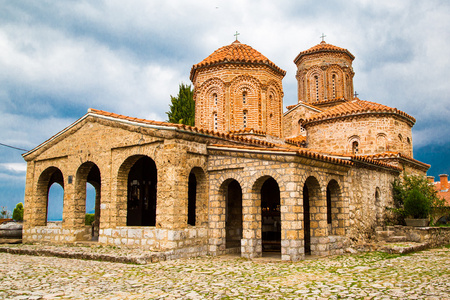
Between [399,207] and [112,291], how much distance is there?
12569 mm

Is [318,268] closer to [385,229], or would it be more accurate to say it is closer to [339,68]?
[385,229]

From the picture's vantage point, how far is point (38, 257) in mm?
10617

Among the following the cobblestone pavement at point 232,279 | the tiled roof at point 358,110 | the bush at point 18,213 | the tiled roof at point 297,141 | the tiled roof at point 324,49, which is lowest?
the cobblestone pavement at point 232,279

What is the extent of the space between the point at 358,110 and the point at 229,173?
868 centimetres

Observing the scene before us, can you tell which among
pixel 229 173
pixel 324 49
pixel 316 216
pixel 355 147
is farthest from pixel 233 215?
pixel 324 49

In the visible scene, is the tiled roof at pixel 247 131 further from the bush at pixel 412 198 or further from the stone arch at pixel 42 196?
the stone arch at pixel 42 196

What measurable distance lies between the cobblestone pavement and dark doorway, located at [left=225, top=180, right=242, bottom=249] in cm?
230

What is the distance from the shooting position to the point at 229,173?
10492 millimetres

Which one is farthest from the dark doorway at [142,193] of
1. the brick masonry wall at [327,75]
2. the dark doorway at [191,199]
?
the brick masonry wall at [327,75]

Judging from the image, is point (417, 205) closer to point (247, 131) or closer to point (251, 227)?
point (247, 131)

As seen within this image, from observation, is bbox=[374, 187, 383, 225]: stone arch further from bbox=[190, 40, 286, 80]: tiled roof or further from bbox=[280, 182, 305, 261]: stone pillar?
bbox=[190, 40, 286, 80]: tiled roof

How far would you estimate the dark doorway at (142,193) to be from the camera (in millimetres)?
14347

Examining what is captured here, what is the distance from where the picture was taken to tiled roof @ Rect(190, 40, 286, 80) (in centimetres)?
1561

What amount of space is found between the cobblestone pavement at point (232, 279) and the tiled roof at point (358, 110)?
8.11 meters
